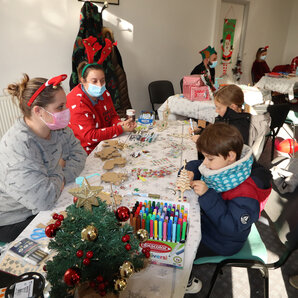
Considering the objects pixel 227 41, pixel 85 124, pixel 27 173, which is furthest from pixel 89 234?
pixel 227 41

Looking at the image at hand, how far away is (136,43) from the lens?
420cm

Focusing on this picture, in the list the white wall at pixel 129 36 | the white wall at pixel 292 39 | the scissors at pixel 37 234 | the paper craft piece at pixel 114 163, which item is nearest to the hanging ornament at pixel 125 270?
the scissors at pixel 37 234

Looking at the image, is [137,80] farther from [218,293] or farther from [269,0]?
[269,0]

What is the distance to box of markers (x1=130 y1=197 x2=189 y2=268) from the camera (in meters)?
0.91

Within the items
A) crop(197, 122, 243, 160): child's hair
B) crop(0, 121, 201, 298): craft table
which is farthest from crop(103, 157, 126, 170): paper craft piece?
crop(197, 122, 243, 160): child's hair

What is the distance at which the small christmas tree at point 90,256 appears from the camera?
2.25 feet

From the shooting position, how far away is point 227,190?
128 cm

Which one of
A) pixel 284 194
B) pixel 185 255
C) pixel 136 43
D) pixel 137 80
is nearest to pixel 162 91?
pixel 137 80

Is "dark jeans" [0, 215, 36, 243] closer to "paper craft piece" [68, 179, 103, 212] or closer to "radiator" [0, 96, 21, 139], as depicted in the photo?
"paper craft piece" [68, 179, 103, 212]

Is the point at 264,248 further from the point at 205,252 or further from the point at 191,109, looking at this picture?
the point at 191,109

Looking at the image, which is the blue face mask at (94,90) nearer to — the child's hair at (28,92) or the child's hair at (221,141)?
Answer: the child's hair at (28,92)

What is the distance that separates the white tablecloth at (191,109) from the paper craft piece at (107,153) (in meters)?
1.75

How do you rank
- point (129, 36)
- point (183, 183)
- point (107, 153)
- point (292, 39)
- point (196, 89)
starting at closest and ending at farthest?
point (183, 183) < point (107, 153) < point (196, 89) < point (129, 36) < point (292, 39)

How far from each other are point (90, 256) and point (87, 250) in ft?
0.10
